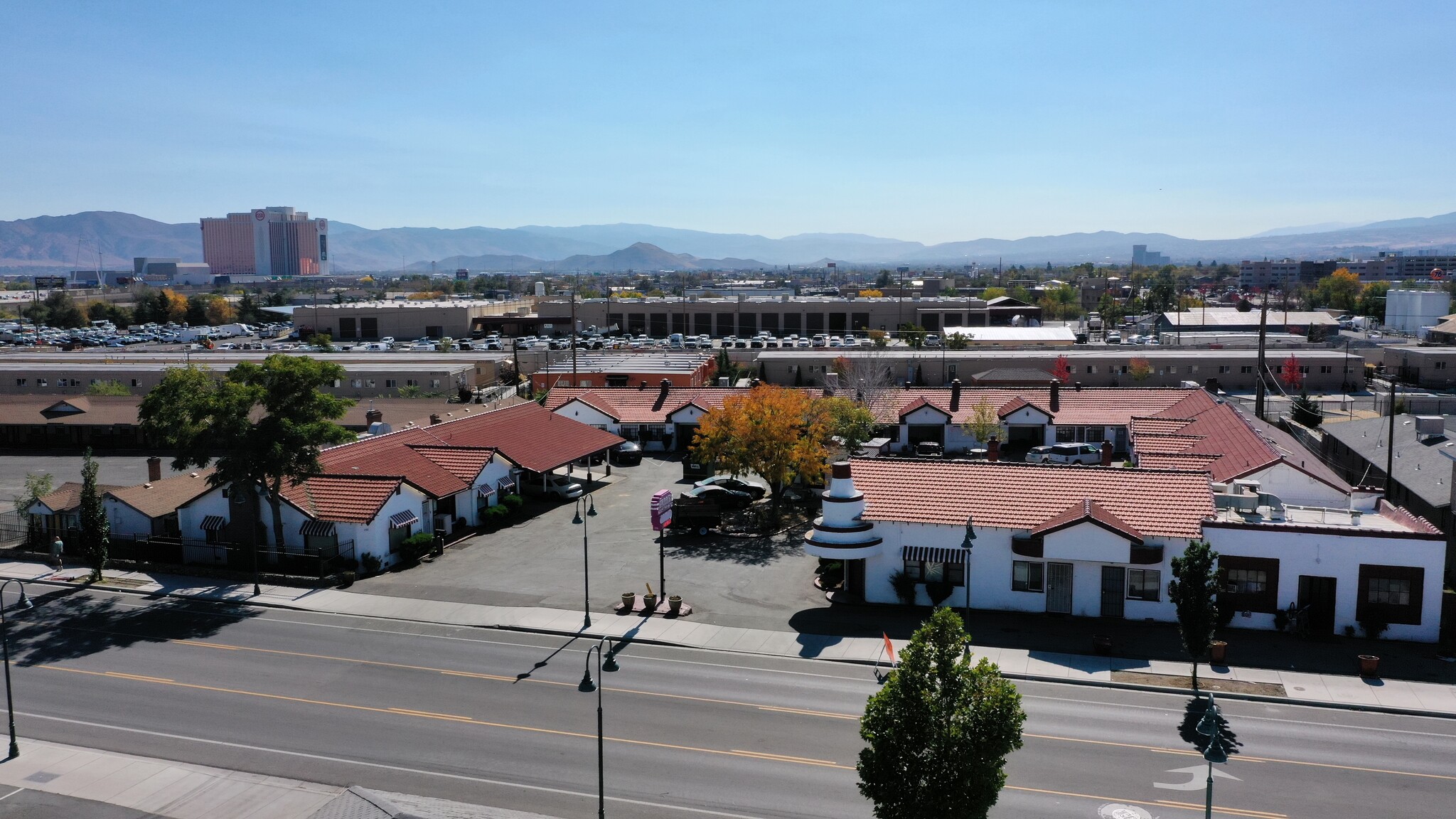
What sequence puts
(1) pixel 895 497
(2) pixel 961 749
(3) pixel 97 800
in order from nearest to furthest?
1. (2) pixel 961 749
2. (3) pixel 97 800
3. (1) pixel 895 497

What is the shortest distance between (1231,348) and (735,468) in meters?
78.2

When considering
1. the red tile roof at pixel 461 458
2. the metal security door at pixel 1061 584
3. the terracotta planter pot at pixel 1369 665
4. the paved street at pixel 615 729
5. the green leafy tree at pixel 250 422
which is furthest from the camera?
the red tile roof at pixel 461 458

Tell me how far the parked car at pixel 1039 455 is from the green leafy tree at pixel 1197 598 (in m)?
29.2

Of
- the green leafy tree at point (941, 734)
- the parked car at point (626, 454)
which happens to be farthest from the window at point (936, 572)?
the parked car at point (626, 454)

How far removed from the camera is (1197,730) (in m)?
23.8

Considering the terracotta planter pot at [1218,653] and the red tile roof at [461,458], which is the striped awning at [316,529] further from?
the terracotta planter pot at [1218,653]

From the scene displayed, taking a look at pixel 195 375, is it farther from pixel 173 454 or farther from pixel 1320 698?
pixel 1320 698

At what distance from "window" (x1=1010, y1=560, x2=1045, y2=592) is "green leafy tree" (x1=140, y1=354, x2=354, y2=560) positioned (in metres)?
26.8

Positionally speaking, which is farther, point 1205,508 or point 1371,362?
point 1371,362

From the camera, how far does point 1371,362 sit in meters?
102

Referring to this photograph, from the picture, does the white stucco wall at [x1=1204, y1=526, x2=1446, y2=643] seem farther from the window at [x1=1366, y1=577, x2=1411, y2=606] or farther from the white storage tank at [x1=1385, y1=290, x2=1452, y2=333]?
the white storage tank at [x1=1385, y1=290, x2=1452, y2=333]

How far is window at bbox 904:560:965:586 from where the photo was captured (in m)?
35.8

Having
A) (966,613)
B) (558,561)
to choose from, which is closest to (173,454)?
(558,561)

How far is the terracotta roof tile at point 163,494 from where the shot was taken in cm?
4359
